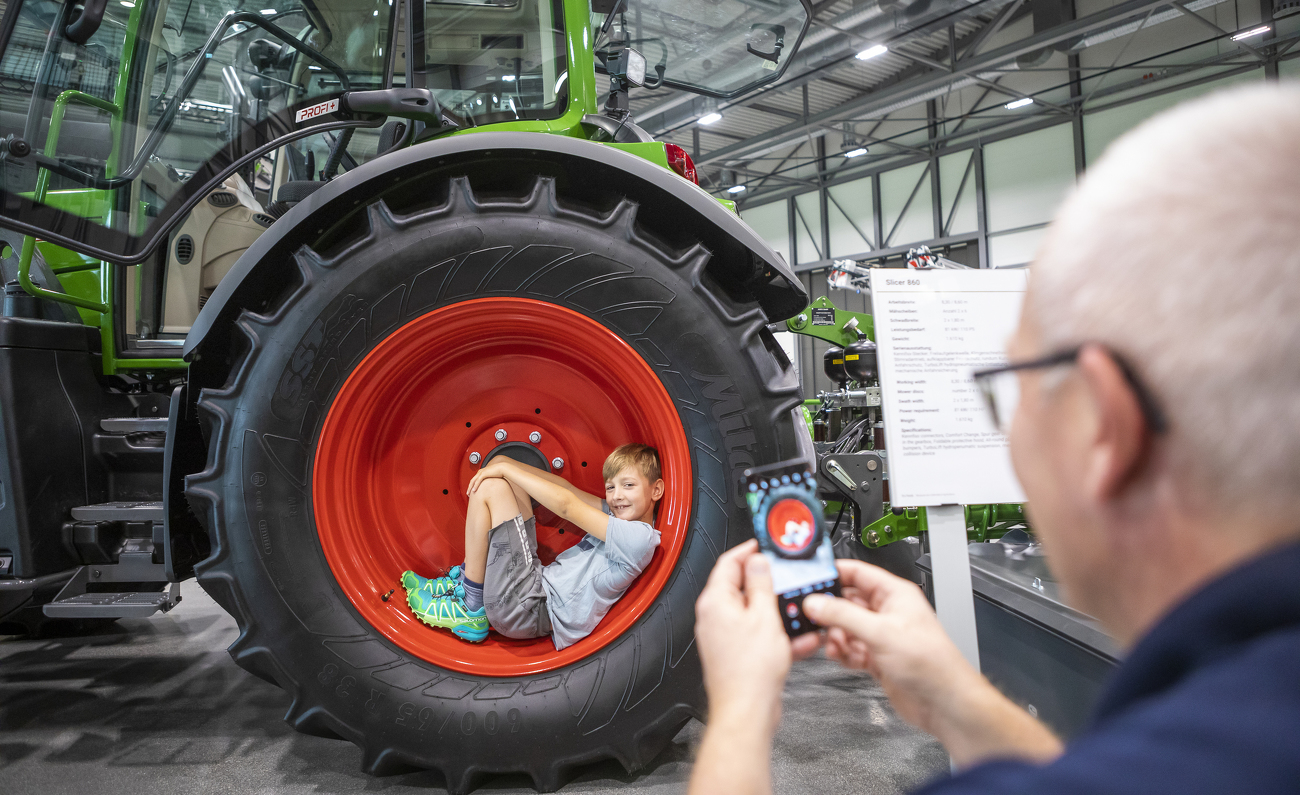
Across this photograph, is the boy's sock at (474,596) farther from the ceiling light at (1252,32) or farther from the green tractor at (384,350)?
the ceiling light at (1252,32)

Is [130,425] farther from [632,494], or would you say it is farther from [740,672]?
[740,672]

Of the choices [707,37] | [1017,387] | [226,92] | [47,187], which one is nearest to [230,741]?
[47,187]

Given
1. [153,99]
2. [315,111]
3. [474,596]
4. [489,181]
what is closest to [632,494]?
[474,596]

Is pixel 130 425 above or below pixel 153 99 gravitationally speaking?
below

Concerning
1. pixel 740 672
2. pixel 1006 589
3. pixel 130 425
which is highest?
pixel 130 425

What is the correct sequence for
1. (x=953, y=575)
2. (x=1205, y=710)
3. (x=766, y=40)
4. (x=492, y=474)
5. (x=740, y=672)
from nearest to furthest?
(x=1205, y=710)
(x=740, y=672)
(x=953, y=575)
(x=492, y=474)
(x=766, y=40)

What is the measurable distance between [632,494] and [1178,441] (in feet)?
4.76

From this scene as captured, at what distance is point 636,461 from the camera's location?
5.94 feet

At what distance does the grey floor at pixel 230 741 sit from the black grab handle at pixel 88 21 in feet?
5.95

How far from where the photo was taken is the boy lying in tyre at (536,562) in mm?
1742

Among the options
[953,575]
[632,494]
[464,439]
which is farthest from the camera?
[464,439]

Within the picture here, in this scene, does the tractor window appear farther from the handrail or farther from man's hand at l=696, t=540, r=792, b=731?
man's hand at l=696, t=540, r=792, b=731

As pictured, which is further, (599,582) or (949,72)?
(949,72)

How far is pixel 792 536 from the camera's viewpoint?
32.4 inches
